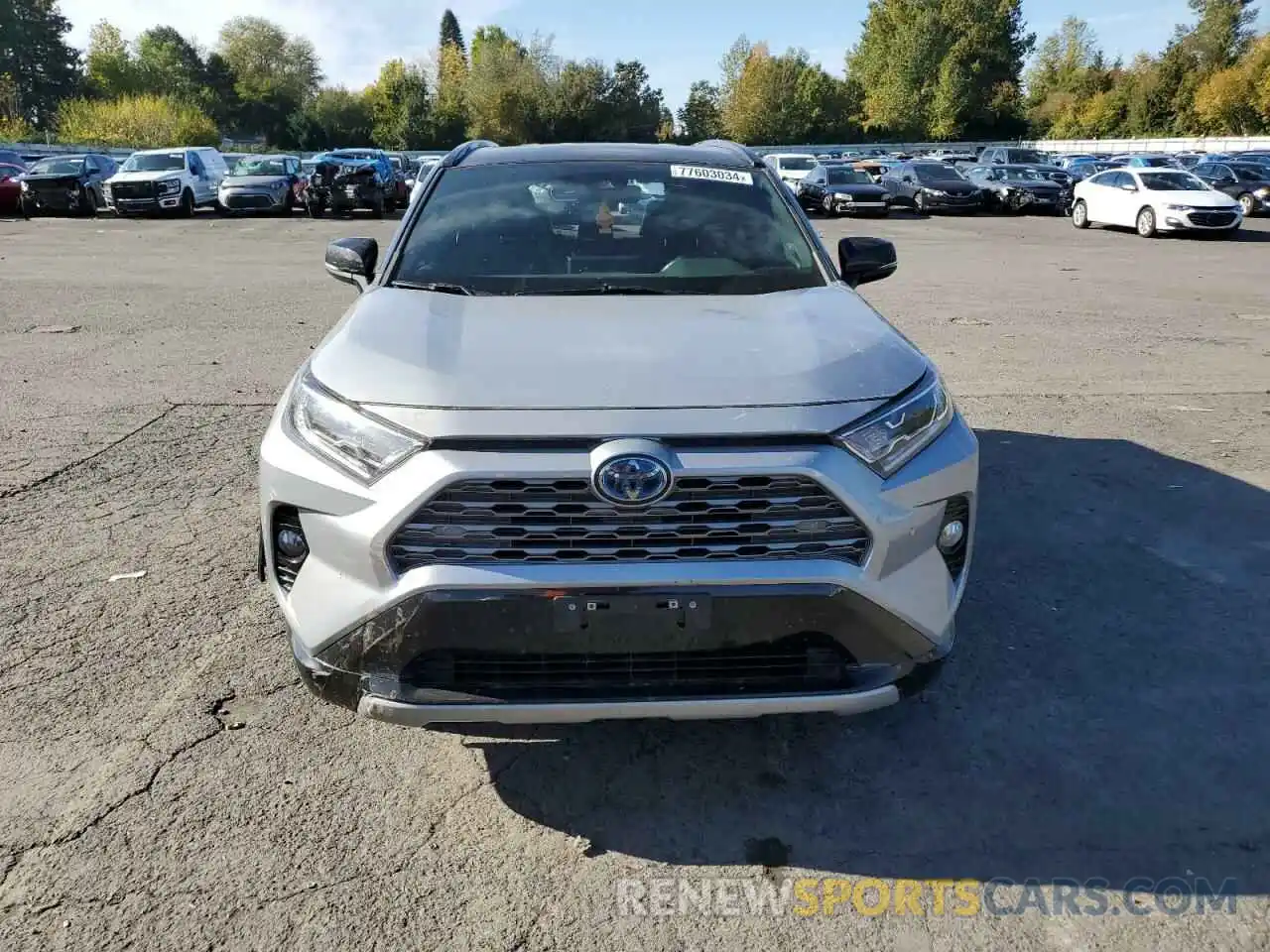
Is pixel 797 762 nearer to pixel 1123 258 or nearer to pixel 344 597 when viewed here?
pixel 344 597

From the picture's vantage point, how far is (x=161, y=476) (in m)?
5.59

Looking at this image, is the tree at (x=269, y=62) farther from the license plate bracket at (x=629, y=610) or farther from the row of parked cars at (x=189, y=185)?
the license plate bracket at (x=629, y=610)

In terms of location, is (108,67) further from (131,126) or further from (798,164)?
(798,164)

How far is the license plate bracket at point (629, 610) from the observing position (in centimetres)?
254

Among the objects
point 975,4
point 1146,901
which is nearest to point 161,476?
point 1146,901

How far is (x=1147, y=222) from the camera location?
23.0 meters

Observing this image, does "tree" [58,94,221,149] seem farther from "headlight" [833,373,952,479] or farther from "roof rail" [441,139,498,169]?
"headlight" [833,373,952,479]

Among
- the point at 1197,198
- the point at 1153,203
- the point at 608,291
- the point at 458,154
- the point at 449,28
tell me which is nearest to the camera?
the point at 608,291

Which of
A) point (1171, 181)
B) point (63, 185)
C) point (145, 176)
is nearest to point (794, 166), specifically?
point (1171, 181)

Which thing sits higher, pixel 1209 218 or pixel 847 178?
pixel 847 178

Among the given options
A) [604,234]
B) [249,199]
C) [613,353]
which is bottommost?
[249,199]

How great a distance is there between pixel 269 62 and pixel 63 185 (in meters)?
90.4

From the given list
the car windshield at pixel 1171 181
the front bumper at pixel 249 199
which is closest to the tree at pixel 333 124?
the front bumper at pixel 249 199

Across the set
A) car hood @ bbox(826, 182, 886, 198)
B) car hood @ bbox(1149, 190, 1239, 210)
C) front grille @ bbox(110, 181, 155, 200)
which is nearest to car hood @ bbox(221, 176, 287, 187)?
front grille @ bbox(110, 181, 155, 200)
